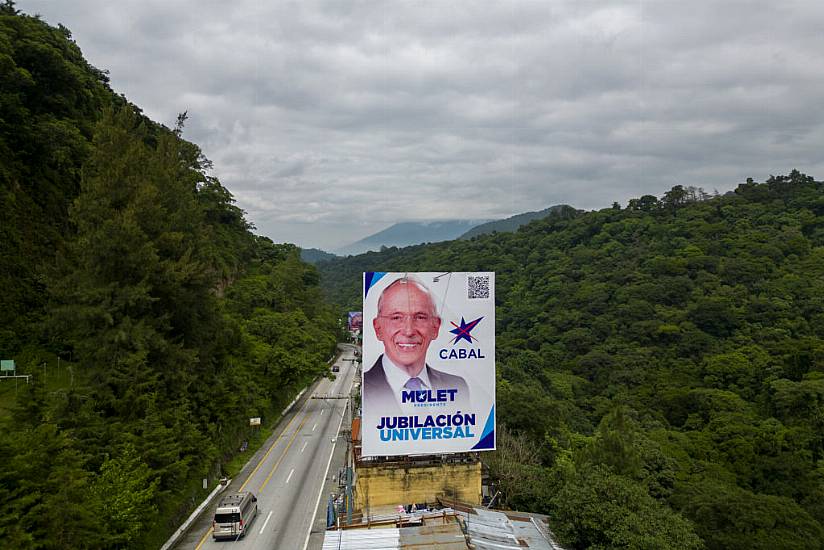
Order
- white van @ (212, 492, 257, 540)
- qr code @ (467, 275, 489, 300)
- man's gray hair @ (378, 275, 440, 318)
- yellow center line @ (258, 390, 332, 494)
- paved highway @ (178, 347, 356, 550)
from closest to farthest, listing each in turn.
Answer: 1. white van @ (212, 492, 257, 540)
2. paved highway @ (178, 347, 356, 550)
3. man's gray hair @ (378, 275, 440, 318)
4. qr code @ (467, 275, 489, 300)
5. yellow center line @ (258, 390, 332, 494)

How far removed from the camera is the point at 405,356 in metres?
22.8

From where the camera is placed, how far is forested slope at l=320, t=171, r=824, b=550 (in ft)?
77.7

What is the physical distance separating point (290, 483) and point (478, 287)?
14813mm

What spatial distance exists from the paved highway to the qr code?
11.6 m

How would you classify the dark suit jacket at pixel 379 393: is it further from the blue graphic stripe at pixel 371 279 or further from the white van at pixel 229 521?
the white van at pixel 229 521

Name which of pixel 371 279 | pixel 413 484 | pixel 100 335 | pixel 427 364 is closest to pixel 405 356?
pixel 427 364

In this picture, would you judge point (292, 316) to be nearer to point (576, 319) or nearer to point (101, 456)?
point (101, 456)

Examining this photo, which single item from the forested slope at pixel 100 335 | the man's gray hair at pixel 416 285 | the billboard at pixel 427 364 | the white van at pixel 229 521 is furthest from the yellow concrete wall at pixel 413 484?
the forested slope at pixel 100 335

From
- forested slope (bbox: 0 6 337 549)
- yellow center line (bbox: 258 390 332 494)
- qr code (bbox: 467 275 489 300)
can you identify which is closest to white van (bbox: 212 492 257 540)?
forested slope (bbox: 0 6 337 549)

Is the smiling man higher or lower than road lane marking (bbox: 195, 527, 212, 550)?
higher

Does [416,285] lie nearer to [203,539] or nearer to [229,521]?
[229,521]

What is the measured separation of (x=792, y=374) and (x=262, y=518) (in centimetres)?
4621

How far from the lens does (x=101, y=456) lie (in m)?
18.1

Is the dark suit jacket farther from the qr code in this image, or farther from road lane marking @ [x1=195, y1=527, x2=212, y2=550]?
road lane marking @ [x1=195, y1=527, x2=212, y2=550]
